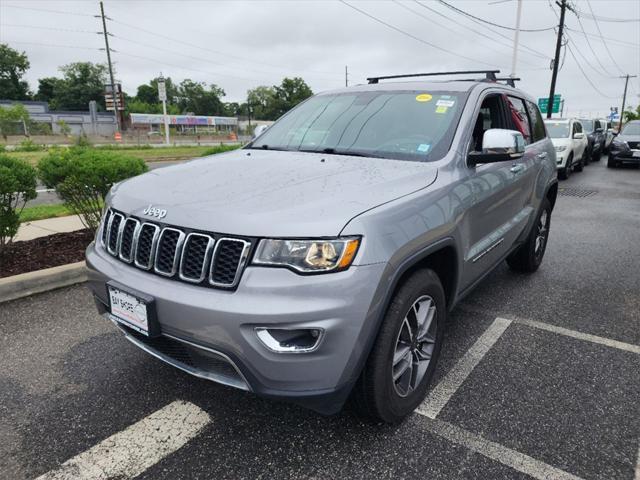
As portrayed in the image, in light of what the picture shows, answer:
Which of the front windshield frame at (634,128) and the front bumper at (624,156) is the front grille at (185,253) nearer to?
the front bumper at (624,156)

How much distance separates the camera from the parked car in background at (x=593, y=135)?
17984 millimetres

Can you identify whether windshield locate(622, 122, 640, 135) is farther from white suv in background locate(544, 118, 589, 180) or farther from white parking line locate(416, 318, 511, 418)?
white parking line locate(416, 318, 511, 418)

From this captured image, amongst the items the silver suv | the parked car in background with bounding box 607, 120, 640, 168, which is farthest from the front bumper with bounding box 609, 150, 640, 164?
the silver suv

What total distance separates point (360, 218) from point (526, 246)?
10.6ft

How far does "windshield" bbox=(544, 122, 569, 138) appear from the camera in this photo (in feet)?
44.5

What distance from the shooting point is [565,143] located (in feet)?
42.8

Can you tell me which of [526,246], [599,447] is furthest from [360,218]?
[526,246]

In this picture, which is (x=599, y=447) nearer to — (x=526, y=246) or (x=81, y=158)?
(x=526, y=246)

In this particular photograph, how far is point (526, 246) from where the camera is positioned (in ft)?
15.5

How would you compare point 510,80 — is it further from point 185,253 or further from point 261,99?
point 261,99

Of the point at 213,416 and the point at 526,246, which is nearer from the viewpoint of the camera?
the point at 213,416

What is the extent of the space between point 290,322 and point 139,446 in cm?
115

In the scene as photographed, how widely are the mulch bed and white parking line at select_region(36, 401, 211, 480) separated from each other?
9.06 ft

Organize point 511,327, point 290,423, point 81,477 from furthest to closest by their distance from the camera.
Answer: point 511,327 < point 290,423 < point 81,477
